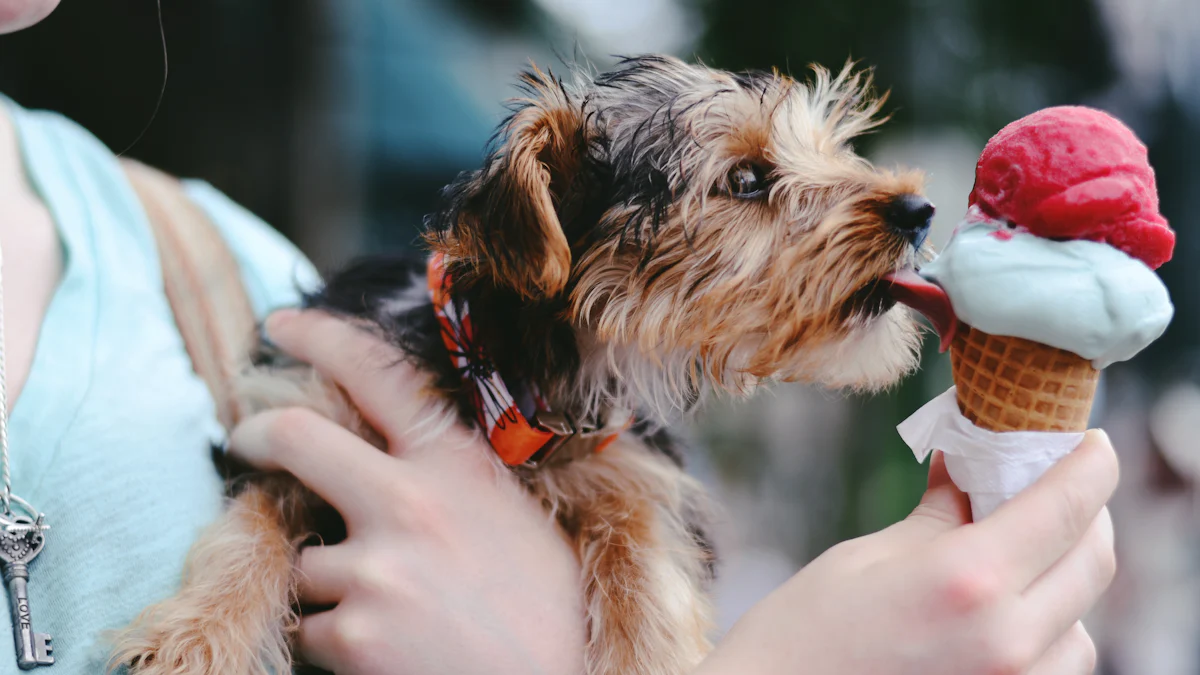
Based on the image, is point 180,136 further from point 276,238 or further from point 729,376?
point 729,376

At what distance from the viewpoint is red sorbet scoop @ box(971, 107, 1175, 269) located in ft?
3.85

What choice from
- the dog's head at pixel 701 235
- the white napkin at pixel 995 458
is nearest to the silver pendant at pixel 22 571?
the dog's head at pixel 701 235

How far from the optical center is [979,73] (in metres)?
5.05

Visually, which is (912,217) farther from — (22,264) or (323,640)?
(22,264)

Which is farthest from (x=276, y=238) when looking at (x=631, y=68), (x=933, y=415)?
(x=933, y=415)

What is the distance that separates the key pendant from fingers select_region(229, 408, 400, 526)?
469 mm

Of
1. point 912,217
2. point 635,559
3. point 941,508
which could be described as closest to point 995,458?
point 941,508

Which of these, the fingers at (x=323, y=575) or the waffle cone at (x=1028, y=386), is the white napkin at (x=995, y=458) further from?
the fingers at (x=323, y=575)

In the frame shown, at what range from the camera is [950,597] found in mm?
1100

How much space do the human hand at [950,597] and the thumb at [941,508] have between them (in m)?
0.02

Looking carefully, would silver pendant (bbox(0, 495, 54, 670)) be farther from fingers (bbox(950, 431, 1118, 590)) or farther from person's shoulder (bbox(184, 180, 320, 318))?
fingers (bbox(950, 431, 1118, 590))

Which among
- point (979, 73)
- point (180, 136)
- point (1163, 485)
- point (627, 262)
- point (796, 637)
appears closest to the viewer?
point (796, 637)

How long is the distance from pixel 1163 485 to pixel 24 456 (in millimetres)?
6771

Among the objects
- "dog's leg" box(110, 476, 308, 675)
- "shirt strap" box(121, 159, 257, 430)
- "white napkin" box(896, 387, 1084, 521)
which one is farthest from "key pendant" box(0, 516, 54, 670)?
"white napkin" box(896, 387, 1084, 521)
